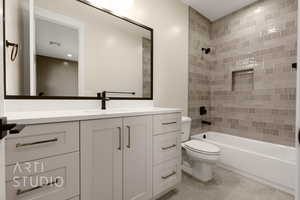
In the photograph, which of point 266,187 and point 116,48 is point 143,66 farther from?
point 266,187

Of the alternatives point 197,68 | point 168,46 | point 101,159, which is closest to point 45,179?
point 101,159

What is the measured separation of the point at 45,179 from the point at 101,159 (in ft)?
1.11

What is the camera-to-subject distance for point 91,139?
1.06m

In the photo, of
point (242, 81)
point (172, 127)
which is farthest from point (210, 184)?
point (242, 81)

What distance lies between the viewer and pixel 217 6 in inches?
104

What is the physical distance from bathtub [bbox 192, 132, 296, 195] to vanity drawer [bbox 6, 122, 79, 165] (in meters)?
2.12

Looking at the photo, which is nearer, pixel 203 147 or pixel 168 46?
pixel 203 147

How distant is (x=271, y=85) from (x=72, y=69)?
274cm

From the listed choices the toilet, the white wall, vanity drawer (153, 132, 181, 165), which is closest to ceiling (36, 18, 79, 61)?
the white wall

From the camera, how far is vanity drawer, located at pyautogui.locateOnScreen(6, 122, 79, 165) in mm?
789

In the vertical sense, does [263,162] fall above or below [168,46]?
below

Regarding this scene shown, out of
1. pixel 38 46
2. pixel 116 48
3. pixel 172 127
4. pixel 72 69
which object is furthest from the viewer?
pixel 116 48

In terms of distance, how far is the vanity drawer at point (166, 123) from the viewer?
4.92 ft

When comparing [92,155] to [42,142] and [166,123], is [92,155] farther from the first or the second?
[166,123]
